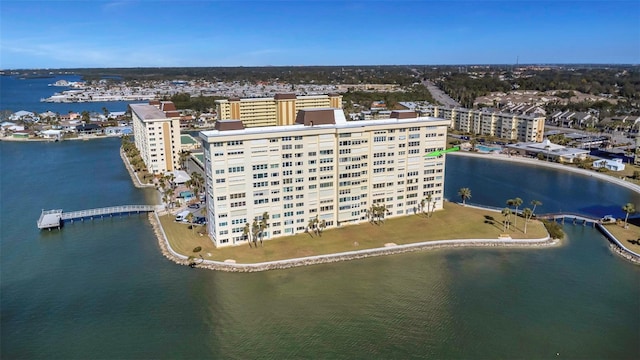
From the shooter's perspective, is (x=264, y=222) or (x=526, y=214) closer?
(x=264, y=222)

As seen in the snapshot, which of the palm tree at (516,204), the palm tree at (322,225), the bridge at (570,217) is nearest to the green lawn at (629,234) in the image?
the bridge at (570,217)

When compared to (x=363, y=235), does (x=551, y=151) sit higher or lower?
higher

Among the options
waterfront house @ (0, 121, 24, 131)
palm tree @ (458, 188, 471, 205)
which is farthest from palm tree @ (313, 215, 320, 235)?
waterfront house @ (0, 121, 24, 131)

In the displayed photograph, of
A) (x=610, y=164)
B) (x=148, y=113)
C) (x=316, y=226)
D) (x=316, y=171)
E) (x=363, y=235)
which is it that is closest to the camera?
(x=363, y=235)

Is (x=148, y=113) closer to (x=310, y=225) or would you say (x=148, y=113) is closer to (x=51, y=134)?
(x=51, y=134)

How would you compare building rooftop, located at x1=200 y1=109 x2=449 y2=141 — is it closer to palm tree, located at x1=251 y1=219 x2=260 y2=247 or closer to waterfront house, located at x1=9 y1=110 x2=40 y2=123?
Result: palm tree, located at x1=251 y1=219 x2=260 y2=247

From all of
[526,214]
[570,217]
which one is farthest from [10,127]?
[570,217]

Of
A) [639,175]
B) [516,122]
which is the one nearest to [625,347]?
[639,175]
